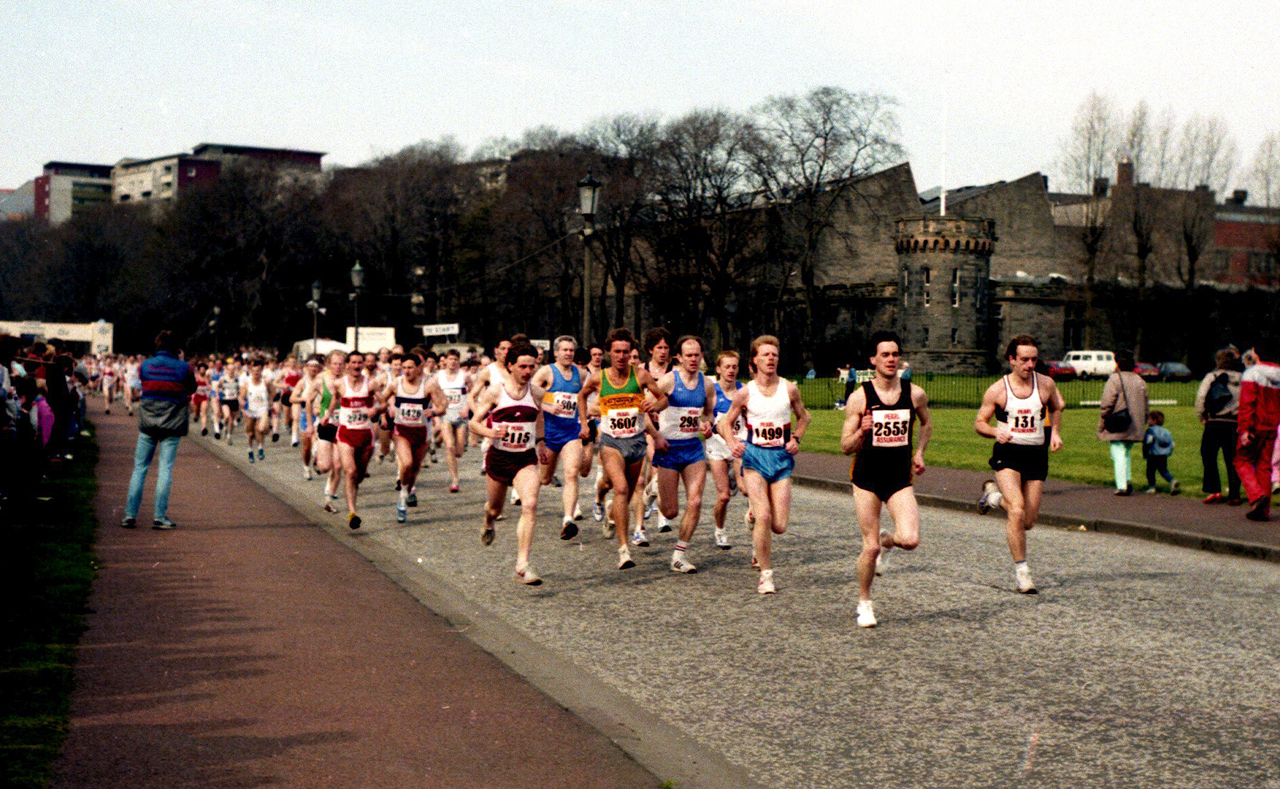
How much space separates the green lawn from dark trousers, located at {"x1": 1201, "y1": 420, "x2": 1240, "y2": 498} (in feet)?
3.60

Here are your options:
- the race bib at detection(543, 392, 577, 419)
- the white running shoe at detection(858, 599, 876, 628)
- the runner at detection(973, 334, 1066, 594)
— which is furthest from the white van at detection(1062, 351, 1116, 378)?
the white running shoe at detection(858, 599, 876, 628)

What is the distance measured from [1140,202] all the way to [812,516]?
6050 centimetres

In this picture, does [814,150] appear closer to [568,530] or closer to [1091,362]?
[1091,362]

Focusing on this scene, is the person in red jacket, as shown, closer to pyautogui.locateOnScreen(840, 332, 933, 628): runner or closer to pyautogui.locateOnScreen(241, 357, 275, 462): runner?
pyautogui.locateOnScreen(840, 332, 933, 628): runner

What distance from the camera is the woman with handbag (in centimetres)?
1669

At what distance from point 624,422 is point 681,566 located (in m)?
1.27

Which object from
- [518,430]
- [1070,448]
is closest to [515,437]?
[518,430]

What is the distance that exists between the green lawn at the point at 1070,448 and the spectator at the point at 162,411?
12425mm

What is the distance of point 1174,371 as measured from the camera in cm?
6931

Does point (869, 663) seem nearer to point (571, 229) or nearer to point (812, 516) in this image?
point (812, 516)

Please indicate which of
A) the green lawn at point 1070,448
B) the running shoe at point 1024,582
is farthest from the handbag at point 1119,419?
the running shoe at point 1024,582

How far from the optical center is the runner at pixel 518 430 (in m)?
9.74

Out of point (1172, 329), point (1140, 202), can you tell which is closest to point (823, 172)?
point (1140, 202)

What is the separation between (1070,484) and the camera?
18.6 meters
